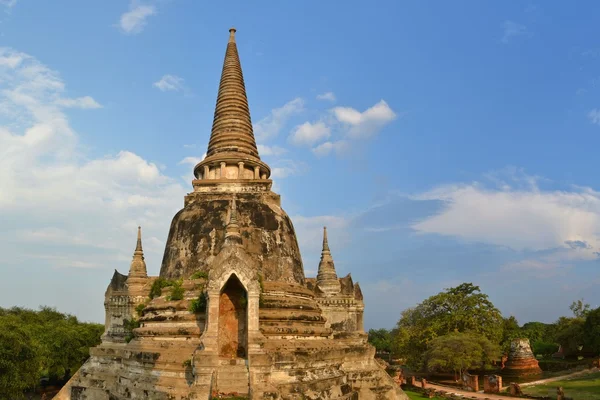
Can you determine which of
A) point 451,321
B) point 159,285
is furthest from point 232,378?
point 451,321

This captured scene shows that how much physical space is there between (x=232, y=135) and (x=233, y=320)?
10.9 m

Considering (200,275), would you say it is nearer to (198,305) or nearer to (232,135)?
(198,305)

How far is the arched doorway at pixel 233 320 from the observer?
15.5m

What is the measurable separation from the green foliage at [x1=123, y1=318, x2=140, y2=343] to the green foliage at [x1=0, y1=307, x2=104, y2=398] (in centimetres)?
722

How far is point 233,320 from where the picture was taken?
1596cm

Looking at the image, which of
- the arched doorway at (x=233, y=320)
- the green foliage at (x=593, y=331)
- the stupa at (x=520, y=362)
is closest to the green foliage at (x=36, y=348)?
the arched doorway at (x=233, y=320)

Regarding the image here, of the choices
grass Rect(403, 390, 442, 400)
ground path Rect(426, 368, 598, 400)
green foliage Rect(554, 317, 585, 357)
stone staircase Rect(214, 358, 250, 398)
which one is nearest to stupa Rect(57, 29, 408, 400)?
stone staircase Rect(214, 358, 250, 398)

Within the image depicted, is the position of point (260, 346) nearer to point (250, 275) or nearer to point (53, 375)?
point (250, 275)

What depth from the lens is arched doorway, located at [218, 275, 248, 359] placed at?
51.0 feet

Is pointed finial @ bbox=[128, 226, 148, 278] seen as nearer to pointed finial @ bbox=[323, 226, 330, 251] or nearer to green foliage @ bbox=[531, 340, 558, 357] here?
pointed finial @ bbox=[323, 226, 330, 251]

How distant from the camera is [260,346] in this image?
14.8m

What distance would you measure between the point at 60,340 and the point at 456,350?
100 feet

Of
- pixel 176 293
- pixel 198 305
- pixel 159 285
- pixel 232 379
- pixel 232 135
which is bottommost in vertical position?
pixel 232 379

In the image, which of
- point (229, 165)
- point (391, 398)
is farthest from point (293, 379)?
point (229, 165)
